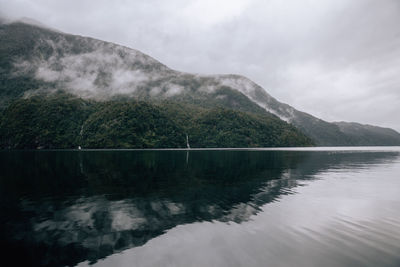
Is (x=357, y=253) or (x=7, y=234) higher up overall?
(x=357, y=253)

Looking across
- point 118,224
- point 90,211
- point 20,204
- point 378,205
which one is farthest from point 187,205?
point 378,205

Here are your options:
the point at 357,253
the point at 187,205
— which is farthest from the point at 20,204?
the point at 357,253

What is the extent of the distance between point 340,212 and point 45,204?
28155mm

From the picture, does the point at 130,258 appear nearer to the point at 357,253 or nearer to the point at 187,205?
the point at 187,205

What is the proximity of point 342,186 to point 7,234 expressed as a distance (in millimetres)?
38048

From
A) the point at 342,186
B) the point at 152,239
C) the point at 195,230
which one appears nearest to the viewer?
→ the point at 152,239

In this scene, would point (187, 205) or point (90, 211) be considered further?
point (187, 205)

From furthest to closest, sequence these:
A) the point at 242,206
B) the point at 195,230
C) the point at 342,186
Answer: the point at 342,186
the point at 242,206
the point at 195,230

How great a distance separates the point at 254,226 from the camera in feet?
52.1

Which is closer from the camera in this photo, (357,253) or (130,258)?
(130,258)

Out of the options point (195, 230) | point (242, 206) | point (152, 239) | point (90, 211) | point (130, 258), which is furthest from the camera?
point (242, 206)

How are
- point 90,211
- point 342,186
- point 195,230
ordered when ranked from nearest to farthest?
point 195,230 < point 90,211 < point 342,186

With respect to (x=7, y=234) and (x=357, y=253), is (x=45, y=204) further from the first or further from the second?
(x=357, y=253)

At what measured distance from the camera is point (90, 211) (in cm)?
1919
